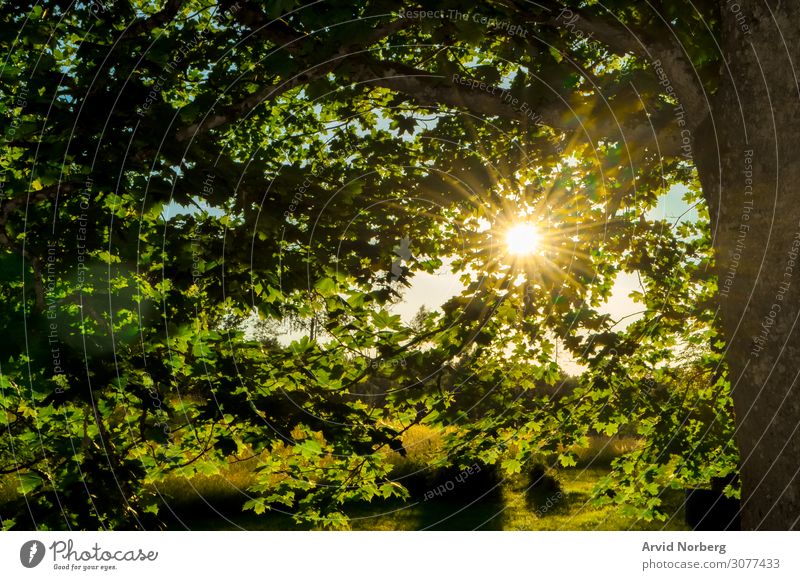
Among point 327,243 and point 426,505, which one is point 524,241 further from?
point 426,505

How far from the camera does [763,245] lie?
532 cm

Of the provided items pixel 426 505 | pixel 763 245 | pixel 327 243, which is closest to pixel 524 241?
pixel 327 243

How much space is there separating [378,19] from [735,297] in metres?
3.97

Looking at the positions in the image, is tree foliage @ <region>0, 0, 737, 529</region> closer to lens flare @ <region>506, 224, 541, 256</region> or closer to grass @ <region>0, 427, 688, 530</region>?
lens flare @ <region>506, 224, 541, 256</region>

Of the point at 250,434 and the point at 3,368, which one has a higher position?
the point at 3,368

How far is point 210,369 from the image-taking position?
8.52 meters

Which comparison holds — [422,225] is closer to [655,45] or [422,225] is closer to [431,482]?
[655,45]

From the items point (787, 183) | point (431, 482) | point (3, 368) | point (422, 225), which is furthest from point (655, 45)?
point (431, 482)

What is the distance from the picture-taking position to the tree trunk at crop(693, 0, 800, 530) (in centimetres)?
511

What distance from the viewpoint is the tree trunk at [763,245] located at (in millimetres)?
5105

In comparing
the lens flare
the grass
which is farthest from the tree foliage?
the grass

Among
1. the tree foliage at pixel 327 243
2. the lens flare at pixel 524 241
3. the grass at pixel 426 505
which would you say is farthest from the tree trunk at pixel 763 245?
the grass at pixel 426 505

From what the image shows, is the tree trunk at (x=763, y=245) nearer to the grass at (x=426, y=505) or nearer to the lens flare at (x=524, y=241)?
the lens flare at (x=524, y=241)

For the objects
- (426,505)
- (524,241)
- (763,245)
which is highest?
(524,241)
